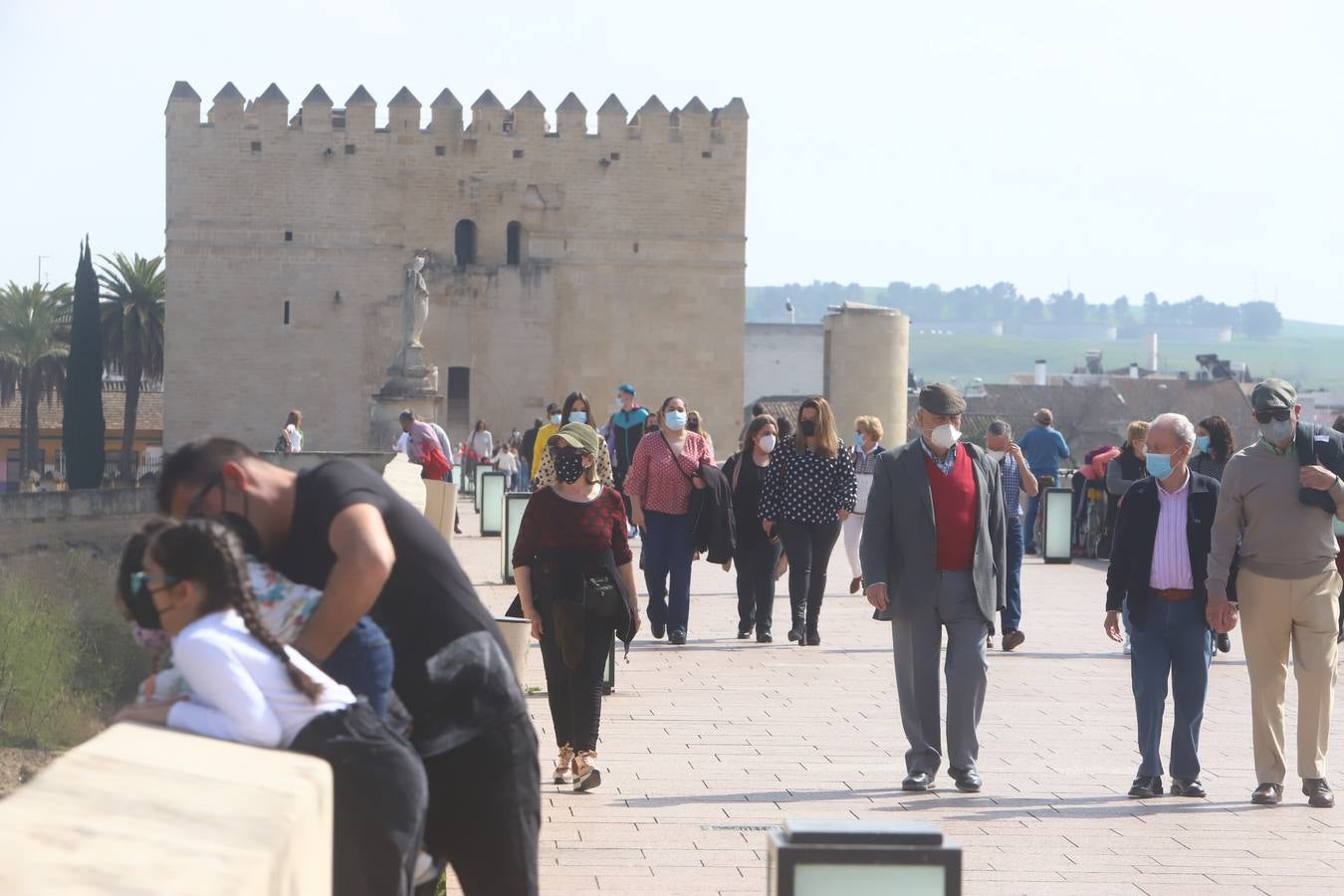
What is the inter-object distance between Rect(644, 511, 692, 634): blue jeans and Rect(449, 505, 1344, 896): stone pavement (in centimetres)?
32

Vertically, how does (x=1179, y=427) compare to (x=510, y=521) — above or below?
above

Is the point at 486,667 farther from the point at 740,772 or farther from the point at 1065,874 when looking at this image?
the point at 740,772

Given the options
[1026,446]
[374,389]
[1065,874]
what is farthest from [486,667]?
[374,389]

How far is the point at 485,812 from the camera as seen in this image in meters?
4.14

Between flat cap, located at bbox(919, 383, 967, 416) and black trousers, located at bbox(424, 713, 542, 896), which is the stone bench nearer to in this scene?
black trousers, located at bbox(424, 713, 542, 896)

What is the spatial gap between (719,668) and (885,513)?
132 inches

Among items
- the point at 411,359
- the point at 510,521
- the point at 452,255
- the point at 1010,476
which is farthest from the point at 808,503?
the point at 452,255

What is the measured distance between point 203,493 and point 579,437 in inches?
141

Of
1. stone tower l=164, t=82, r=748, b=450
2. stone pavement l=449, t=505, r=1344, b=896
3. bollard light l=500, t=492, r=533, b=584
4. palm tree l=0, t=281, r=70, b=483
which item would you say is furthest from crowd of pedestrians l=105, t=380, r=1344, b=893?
palm tree l=0, t=281, r=70, b=483

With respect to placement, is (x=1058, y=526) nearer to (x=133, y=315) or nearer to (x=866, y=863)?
(x=866, y=863)

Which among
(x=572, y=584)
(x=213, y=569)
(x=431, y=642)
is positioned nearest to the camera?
(x=213, y=569)

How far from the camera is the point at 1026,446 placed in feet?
59.8

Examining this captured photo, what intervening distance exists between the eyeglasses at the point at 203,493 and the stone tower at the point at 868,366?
4544 cm

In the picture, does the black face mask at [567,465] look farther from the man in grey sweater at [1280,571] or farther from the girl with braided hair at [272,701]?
the girl with braided hair at [272,701]
